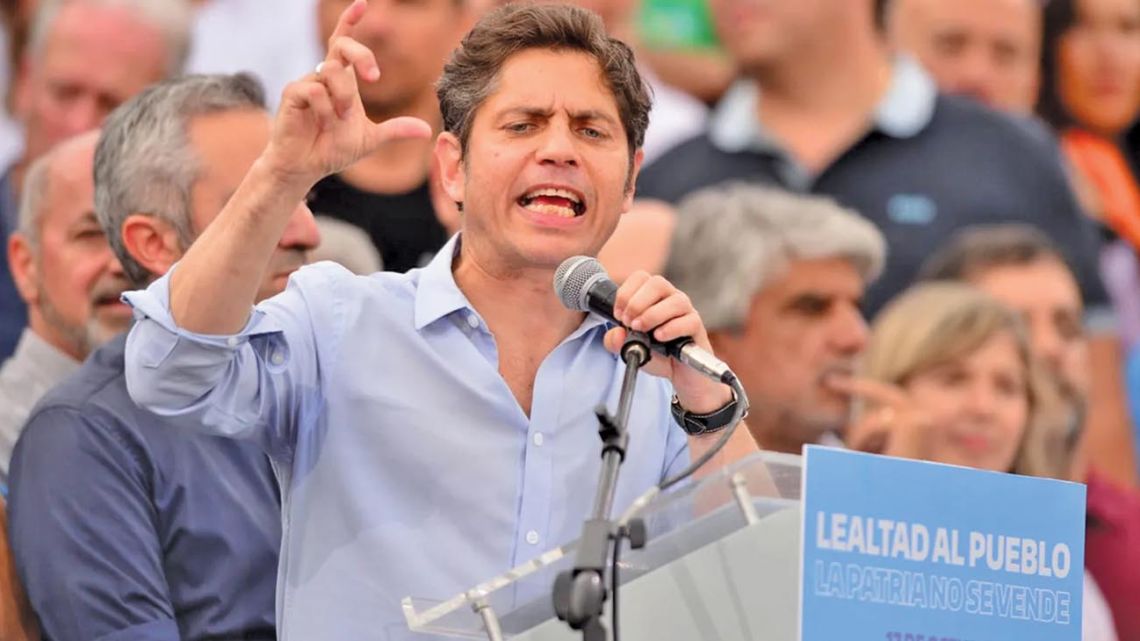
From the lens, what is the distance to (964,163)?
5445 millimetres

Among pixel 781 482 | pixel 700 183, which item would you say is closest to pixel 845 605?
pixel 781 482

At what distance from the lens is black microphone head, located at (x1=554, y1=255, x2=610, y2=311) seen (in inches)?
89.4

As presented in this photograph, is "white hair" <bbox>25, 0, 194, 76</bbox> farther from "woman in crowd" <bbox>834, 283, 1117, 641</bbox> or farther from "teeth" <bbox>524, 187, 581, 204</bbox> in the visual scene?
"teeth" <bbox>524, 187, 581, 204</bbox>

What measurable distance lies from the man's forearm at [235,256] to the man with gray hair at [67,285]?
5.13 feet

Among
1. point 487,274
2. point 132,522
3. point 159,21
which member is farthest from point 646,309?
point 159,21

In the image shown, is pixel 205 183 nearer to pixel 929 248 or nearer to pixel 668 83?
pixel 668 83

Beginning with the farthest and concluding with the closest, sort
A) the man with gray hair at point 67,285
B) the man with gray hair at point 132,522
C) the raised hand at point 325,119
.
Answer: the man with gray hair at point 67,285, the man with gray hair at point 132,522, the raised hand at point 325,119

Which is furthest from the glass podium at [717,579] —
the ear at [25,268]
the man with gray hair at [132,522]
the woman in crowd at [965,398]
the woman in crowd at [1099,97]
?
the woman in crowd at [1099,97]

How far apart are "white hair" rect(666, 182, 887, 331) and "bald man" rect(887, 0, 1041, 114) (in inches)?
31.7

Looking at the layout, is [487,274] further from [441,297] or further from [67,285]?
[67,285]

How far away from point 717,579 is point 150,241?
66.6 inches

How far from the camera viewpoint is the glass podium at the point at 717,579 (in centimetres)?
213

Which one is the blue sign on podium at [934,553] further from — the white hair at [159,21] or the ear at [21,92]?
the ear at [21,92]

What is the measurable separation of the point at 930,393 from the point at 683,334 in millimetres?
2752
